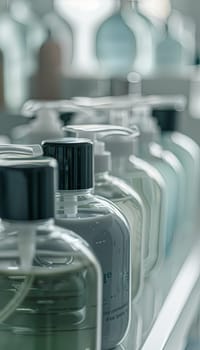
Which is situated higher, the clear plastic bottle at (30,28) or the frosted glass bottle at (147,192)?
the clear plastic bottle at (30,28)

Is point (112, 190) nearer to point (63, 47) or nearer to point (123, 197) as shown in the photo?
point (123, 197)

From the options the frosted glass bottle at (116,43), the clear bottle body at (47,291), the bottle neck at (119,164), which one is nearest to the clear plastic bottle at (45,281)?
the clear bottle body at (47,291)

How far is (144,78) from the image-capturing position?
1171mm

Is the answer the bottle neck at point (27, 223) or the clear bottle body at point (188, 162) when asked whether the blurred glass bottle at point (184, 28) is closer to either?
the clear bottle body at point (188, 162)

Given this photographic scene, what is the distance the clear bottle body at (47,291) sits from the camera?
372mm

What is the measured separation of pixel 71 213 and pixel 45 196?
83mm

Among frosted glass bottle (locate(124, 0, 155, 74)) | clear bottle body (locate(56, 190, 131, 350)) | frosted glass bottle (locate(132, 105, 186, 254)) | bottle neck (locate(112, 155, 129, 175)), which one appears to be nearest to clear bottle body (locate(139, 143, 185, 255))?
frosted glass bottle (locate(132, 105, 186, 254))

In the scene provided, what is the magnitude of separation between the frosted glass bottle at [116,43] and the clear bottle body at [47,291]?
87 centimetres

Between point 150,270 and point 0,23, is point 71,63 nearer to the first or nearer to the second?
point 0,23

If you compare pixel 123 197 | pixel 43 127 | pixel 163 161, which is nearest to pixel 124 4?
pixel 163 161

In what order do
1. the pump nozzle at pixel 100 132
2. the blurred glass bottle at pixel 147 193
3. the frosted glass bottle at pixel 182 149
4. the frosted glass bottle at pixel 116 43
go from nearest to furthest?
1. the pump nozzle at pixel 100 132
2. the blurred glass bottle at pixel 147 193
3. the frosted glass bottle at pixel 182 149
4. the frosted glass bottle at pixel 116 43

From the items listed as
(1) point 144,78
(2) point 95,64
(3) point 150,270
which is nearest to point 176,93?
(1) point 144,78

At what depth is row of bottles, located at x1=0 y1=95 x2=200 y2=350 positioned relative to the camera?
14.2 inches

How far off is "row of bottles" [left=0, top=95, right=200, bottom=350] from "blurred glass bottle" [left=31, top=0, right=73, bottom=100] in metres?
0.46
